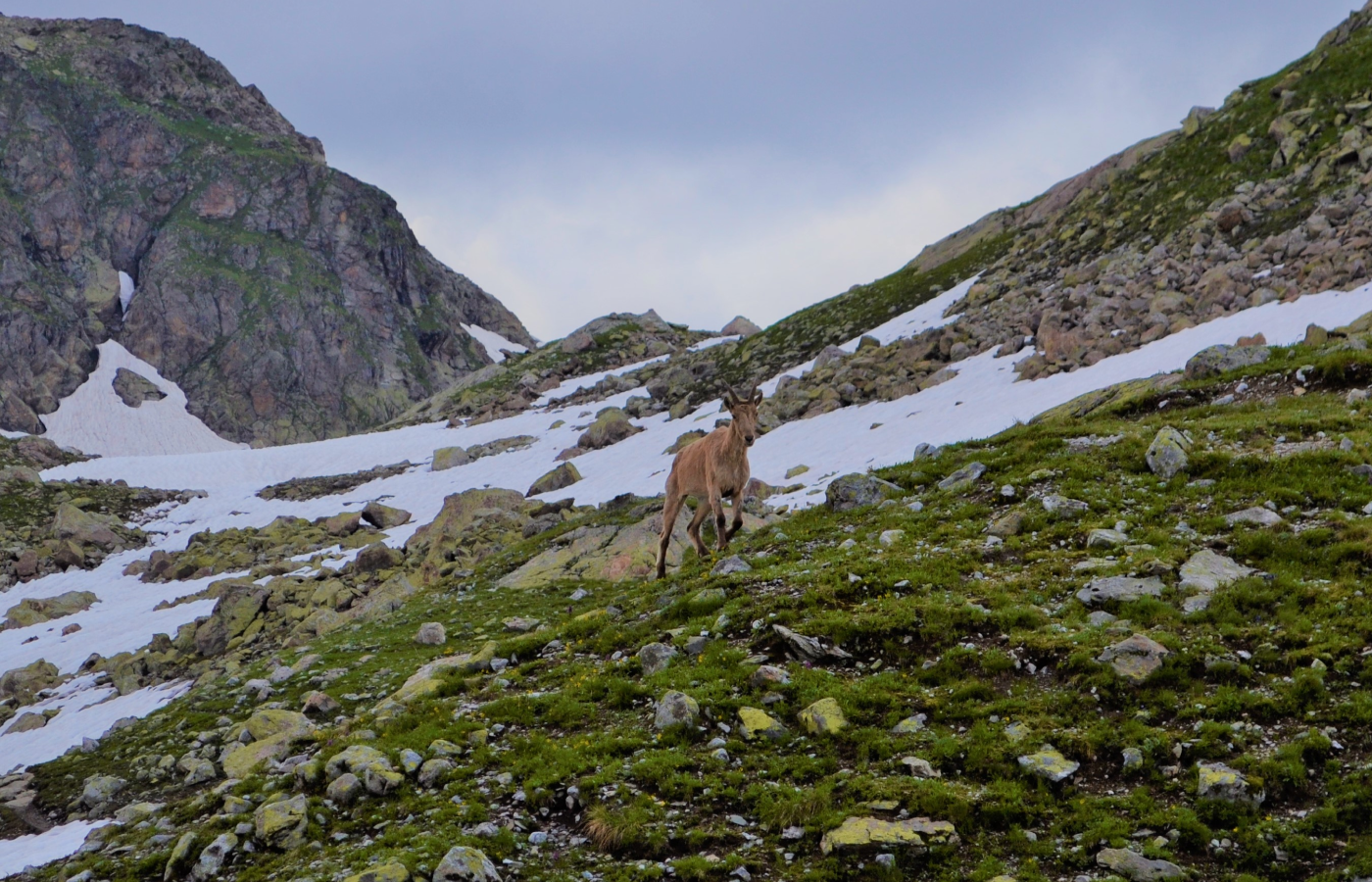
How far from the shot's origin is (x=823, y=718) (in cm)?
1159

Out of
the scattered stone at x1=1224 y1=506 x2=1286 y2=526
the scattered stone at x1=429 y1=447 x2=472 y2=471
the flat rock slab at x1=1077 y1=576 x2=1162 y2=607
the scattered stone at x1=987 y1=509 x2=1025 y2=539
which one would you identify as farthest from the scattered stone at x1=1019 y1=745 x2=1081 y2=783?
the scattered stone at x1=429 y1=447 x2=472 y2=471

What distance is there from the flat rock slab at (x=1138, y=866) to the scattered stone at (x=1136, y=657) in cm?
333

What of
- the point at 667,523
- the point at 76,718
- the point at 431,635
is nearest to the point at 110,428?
the point at 76,718

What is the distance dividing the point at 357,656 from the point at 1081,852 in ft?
68.1

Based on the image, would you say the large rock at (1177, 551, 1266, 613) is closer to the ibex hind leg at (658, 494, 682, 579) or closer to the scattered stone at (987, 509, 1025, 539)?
the scattered stone at (987, 509, 1025, 539)

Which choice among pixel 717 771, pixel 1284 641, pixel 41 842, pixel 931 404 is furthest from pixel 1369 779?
pixel 931 404

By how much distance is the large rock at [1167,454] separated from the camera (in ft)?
58.4

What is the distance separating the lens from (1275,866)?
7770mm

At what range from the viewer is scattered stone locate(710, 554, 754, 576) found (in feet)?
61.9

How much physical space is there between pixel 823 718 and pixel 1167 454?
11.2m

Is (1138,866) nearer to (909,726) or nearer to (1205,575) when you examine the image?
(909,726)

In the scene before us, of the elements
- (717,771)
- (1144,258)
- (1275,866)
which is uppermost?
(1144,258)

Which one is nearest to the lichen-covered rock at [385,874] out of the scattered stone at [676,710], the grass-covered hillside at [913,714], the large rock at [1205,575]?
the grass-covered hillside at [913,714]

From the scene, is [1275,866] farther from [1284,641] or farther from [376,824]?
[376,824]
